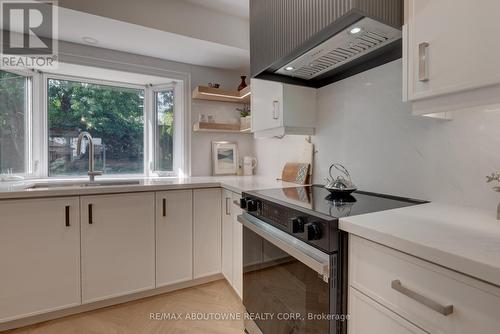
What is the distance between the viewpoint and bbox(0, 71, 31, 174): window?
207cm

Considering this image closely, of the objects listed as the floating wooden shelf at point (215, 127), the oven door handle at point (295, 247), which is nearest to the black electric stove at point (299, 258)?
the oven door handle at point (295, 247)

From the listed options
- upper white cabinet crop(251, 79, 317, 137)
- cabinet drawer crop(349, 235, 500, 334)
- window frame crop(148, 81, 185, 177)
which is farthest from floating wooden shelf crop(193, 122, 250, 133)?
cabinet drawer crop(349, 235, 500, 334)

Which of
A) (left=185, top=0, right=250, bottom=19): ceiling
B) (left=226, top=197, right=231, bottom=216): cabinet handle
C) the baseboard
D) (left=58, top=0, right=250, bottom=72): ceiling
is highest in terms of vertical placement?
(left=185, top=0, right=250, bottom=19): ceiling

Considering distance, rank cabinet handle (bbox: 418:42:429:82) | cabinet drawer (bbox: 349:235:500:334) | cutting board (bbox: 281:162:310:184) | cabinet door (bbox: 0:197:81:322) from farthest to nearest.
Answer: cutting board (bbox: 281:162:310:184)
cabinet door (bbox: 0:197:81:322)
cabinet handle (bbox: 418:42:429:82)
cabinet drawer (bbox: 349:235:500:334)

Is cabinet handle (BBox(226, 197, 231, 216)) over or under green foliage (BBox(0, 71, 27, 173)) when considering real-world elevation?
under

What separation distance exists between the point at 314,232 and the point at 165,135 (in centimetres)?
231

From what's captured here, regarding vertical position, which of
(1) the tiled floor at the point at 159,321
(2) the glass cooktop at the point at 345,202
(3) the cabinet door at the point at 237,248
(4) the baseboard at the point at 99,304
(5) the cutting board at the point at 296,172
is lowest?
(1) the tiled floor at the point at 159,321

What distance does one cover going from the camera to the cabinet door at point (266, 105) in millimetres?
1748

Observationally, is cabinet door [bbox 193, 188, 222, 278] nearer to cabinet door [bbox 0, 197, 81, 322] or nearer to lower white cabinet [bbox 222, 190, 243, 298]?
lower white cabinet [bbox 222, 190, 243, 298]

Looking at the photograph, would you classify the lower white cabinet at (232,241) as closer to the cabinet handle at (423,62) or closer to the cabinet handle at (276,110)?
the cabinet handle at (276,110)

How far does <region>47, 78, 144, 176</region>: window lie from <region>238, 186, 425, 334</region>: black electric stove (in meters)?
1.79

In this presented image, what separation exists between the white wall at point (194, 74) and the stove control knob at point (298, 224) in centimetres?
185

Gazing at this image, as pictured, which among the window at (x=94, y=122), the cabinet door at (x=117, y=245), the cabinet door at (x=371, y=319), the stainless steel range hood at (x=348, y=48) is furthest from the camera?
the window at (x=94, y=122)

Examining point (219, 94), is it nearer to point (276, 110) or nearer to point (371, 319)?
point (276, 110)
